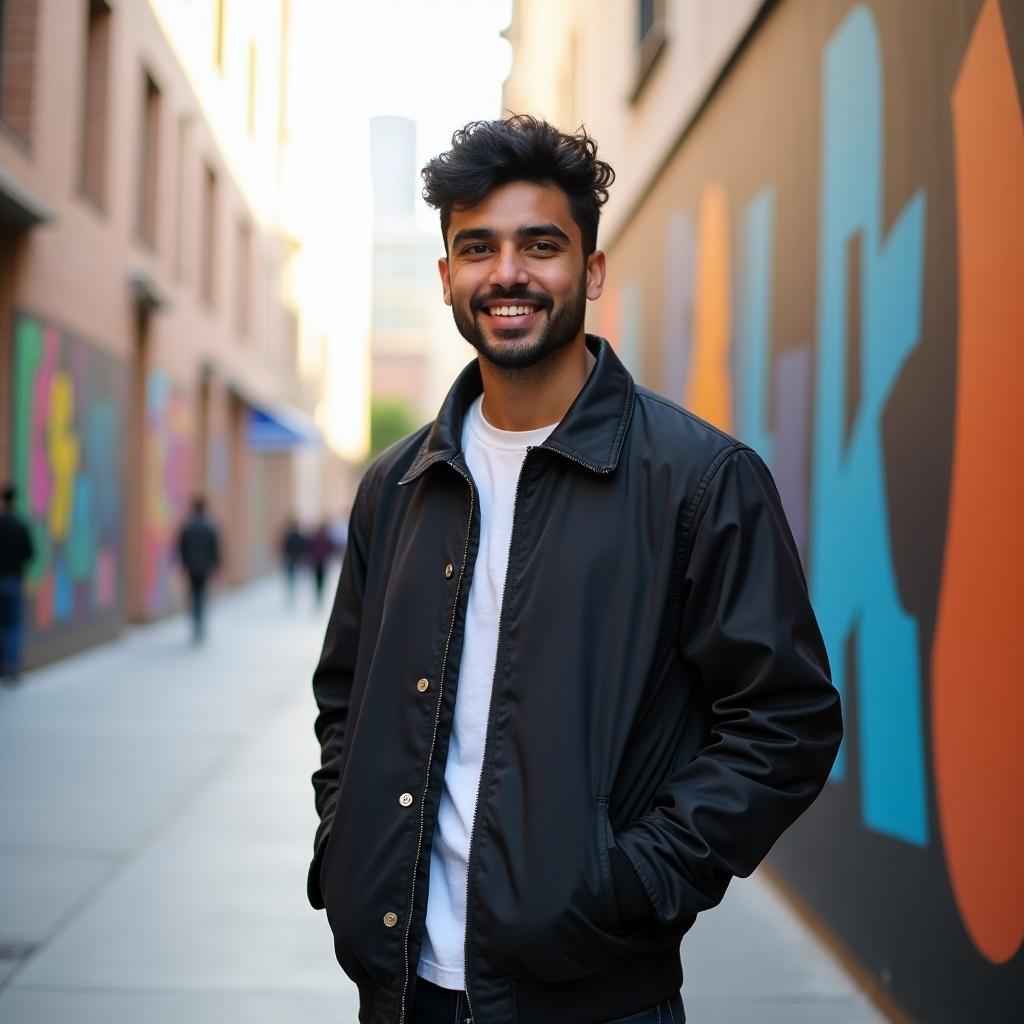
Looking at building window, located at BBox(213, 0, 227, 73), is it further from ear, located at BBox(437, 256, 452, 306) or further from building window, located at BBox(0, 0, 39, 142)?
ear, located at BBox(437, 256, 452, 306)

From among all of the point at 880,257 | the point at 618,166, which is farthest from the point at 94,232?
the point at 880,257

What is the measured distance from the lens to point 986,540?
11.3 feet

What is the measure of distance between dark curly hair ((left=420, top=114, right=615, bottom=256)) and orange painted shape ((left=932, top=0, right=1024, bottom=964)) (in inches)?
63.8

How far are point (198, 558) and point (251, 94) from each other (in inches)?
488

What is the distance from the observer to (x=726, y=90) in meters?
7.26

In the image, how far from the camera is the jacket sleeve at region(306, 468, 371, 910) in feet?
7.91

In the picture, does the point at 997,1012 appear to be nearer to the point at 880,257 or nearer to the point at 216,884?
the point at 880,257

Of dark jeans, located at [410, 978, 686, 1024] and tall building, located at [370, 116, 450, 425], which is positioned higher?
tall building, located at [370, 116, 450, 425]

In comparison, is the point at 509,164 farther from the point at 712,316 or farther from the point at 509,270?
the point at 712,316

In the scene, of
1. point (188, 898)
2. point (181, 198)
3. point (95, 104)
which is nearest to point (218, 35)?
point (181, 198)

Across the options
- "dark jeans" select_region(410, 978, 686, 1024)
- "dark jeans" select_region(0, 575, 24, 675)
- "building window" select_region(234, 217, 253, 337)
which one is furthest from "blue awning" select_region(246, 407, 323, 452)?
"dark jeans" select_region(410, 978, 686, 1024)

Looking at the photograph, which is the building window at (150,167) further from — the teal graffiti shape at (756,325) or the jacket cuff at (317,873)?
the jacket cuff at (317,873)

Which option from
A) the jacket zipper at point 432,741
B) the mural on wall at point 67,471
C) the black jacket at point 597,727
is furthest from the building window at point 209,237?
the black jacket at point 597,727

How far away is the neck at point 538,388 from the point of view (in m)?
2.22
